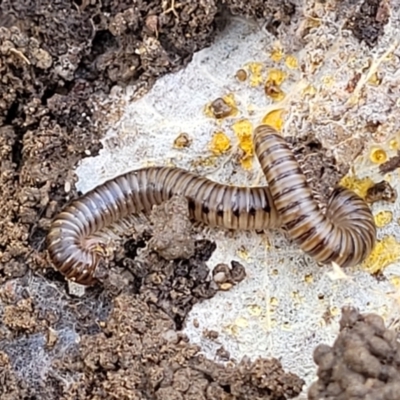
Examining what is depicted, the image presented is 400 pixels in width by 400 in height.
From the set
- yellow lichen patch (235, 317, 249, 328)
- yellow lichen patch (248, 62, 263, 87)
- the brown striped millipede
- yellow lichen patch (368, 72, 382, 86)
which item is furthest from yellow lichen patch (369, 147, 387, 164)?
yellow lichen patch (235, 317, 249, 328)

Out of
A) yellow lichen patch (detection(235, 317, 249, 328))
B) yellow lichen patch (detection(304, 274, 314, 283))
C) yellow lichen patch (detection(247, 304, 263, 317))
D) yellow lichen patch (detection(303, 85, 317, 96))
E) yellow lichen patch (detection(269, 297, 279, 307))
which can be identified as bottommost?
yellow lichen patch (detection(235, 317, 249, 328))

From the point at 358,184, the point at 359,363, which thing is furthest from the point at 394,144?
the point at 359,363

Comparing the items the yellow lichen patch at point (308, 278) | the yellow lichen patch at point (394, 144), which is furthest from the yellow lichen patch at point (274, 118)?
the yellow lichen patch at point (308, 278)

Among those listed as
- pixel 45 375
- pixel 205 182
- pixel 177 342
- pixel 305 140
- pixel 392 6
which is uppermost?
pixel 392 6

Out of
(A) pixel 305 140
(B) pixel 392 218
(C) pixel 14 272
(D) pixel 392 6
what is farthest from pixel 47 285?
(D) pixel 392 6

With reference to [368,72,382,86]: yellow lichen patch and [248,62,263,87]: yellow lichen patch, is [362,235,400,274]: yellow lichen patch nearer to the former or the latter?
[368,72,382,86]: yellow lichen patch

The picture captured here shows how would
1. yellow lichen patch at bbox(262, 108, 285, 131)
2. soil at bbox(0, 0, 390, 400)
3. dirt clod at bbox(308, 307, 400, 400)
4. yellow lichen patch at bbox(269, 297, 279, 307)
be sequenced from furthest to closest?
yellow lichen patch at bbox(262, 108, 285, 131) < yellow lichen patch at bbox(269, 297, 279, 307) < soil at bbox(0, 0, 390, 400) < dirt clod at bbox(308, 307, 400, 400)

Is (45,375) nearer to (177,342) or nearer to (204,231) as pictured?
(177,342)
